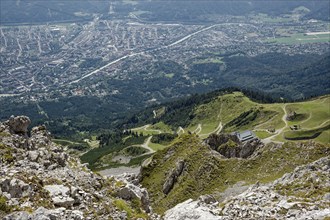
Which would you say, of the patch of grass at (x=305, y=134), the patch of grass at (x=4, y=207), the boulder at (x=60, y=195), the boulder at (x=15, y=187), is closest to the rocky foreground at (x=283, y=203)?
the boulder at (x=60, y=195)

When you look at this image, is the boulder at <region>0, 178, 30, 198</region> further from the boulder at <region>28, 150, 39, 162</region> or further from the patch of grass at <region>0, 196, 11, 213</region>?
the boulder at <region>28, 150, 39, 162</region>

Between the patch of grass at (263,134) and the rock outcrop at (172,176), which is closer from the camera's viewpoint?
the rock outcrop at (172,176)

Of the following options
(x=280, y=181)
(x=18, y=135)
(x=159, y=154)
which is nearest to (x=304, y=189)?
(x=280, y=181)

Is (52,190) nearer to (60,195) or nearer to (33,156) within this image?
(60,195)

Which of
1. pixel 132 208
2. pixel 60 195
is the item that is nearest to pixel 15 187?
pixel 60 195

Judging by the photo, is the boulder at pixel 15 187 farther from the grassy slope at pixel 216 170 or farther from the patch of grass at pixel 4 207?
the grassy slope at pixel 216 170

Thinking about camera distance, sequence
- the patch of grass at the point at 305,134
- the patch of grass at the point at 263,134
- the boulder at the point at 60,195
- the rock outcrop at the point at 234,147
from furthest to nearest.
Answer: the patch of grass at the point at 263,134, the patch of grass at the point at 305,134, the rock outcrop at the point at 234,147, the boulder at the point at 60,195
